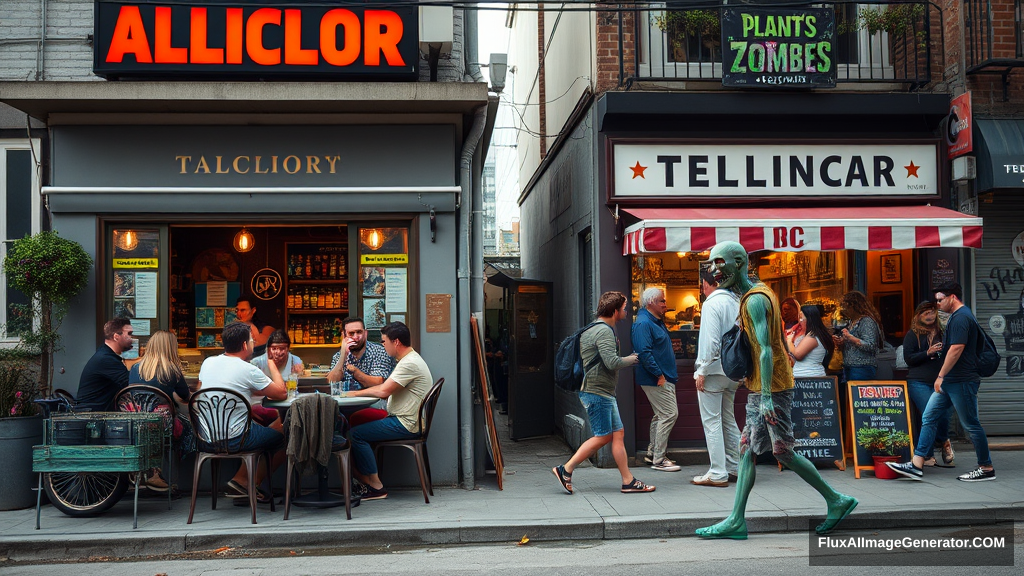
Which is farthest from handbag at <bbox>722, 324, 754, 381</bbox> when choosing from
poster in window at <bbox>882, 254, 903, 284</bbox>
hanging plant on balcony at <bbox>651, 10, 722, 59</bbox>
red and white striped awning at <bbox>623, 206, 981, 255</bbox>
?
poster in window at <bbox>882, 254, 903, 284</bbox>

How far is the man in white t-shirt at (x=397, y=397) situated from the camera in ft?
24.7

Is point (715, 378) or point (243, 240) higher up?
point (243, 240)

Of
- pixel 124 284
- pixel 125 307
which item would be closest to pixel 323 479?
pixel 125 307

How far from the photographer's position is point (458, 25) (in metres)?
9.02

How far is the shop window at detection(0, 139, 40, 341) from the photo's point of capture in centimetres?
879

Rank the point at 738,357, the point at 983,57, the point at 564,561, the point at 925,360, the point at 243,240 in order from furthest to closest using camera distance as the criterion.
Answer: the point at 243,240, the point at 983,57, the point at 925,360, the point at 738,357, the point at 564,561

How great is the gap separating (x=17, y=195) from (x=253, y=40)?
3.09 meters

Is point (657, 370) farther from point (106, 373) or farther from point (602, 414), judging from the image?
point (106, 373)

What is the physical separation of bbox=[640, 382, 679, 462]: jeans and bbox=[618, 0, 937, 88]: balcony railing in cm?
343

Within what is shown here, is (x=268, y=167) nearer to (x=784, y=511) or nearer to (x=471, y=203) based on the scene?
(x=471, y=203)

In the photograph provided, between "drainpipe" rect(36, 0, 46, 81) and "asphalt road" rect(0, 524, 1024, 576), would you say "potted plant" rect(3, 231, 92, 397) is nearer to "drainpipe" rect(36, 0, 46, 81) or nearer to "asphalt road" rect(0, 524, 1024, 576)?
"drainpipe" rect(36, 0, 46, 81)

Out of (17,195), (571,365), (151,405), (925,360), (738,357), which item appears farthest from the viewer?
(17,195)

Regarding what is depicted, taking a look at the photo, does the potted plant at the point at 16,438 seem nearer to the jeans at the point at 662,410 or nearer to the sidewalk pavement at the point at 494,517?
the sidewalk pavement at the point at 494,517

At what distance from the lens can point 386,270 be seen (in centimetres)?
870
